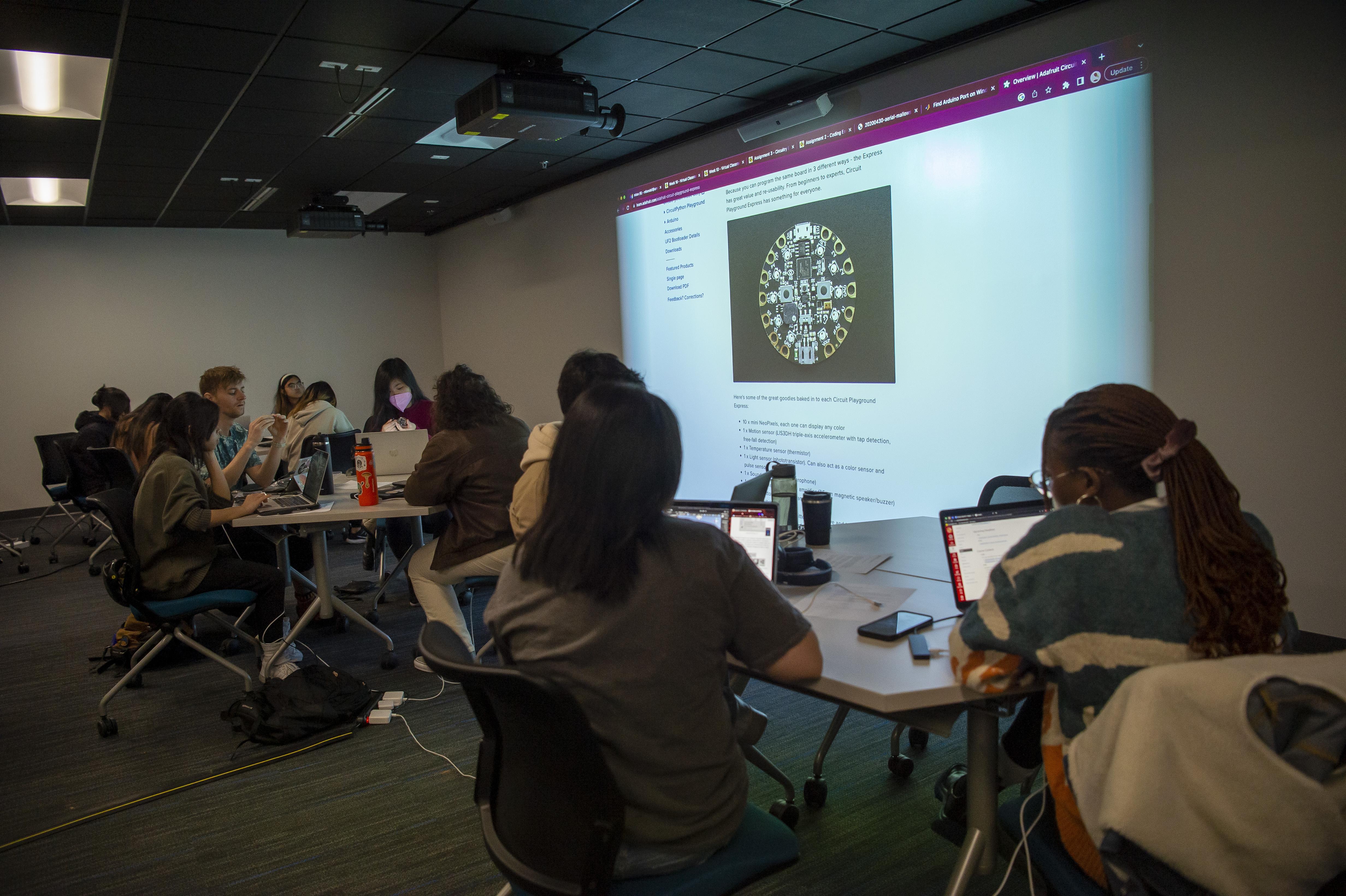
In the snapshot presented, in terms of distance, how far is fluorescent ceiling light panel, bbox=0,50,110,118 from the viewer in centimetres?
408

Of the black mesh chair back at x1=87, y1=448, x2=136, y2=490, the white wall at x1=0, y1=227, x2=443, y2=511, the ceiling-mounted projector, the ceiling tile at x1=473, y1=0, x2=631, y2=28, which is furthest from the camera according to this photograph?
the white wall at x1=0, y1=227, x2=443, y2=511

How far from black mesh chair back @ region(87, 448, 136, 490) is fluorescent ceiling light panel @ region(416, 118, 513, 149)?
2.66m

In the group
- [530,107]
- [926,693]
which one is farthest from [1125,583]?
[530,107]

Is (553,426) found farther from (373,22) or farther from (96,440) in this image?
(96,440)

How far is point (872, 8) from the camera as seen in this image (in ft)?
12.0

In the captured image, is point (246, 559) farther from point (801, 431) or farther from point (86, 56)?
point (801, 431)

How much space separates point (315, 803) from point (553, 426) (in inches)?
55.5

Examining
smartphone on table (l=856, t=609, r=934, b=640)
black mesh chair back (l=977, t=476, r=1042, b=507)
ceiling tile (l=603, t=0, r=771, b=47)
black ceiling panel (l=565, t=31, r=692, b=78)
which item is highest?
black ceiling panel (l=565, t=31, r=692, b=78)

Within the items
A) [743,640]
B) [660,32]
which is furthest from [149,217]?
[743,640]

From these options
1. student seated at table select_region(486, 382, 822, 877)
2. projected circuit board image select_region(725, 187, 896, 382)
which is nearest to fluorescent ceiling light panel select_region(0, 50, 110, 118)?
projected circuit board image select_region(725, 187, 896, 382)

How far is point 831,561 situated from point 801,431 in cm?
265

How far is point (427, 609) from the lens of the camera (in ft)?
11.6

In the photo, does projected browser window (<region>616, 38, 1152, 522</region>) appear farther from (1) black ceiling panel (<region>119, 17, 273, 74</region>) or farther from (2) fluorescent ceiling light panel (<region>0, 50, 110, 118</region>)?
(2) fluorescent ceiling light panel (<region>0, 50, 110, 118</region>)

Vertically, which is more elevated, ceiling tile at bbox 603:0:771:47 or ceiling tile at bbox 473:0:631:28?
ceiling tile at bbox 603:0:771:47
